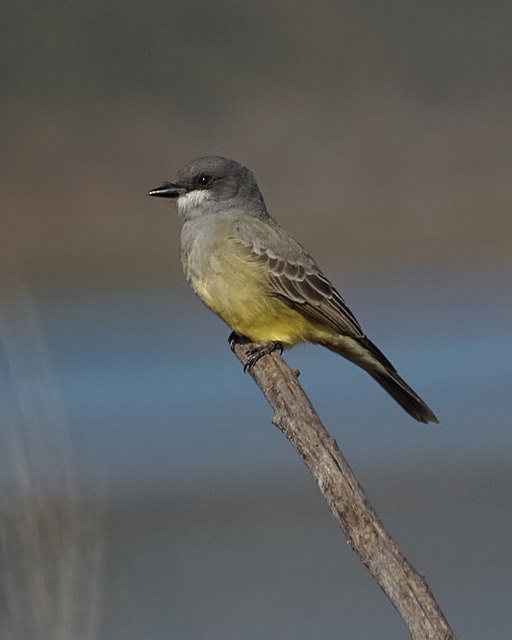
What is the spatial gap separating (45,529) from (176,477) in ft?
24.0

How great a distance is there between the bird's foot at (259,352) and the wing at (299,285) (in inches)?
10.0

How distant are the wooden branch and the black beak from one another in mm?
2234

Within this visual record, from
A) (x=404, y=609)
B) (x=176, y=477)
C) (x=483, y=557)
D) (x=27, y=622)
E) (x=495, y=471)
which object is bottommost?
(x=404, y=609)

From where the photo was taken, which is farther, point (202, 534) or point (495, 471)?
point (495, 471)

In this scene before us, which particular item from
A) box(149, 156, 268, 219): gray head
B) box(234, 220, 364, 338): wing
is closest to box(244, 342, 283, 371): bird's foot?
box(234, 220, 364, 338): wing

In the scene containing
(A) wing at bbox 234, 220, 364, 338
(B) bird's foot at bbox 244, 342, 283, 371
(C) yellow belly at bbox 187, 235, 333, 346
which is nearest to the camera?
(B) bird's foot at bbox 244, 342, 283, 371

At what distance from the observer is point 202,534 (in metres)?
12.4

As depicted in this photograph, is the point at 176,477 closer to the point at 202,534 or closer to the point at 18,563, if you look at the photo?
the point at 202,534

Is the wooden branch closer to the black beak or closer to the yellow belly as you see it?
the yellow belly

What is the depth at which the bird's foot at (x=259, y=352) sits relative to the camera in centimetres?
710

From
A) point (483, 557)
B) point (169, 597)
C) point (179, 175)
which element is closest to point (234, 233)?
point (179, 175)

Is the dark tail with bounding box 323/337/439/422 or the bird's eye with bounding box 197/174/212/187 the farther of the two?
the bird's eye with bounding box 197/174/212/187

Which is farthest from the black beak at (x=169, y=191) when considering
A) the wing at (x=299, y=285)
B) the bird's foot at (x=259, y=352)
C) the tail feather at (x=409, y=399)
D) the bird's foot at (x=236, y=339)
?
the tail feather at (x=409, y=399)

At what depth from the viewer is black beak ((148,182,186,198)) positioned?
8125mm
